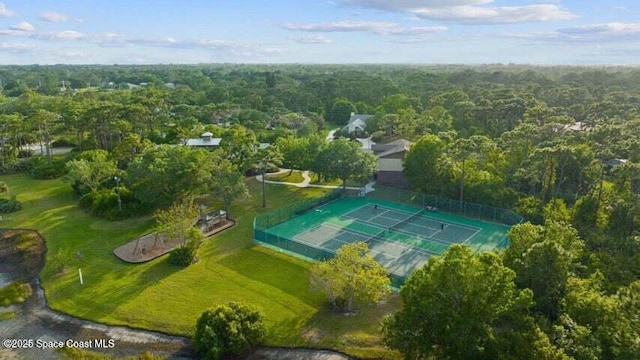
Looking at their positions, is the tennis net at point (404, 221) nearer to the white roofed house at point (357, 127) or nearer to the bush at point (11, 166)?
the white roofed house at point (357, 127)

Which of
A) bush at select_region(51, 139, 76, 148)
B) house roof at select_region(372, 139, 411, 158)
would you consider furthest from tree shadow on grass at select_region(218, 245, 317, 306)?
bush at select_region(51, 139, 76, 148)

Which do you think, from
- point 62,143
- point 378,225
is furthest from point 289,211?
point 62,143

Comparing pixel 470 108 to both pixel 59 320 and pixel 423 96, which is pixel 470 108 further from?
pixel 59 320

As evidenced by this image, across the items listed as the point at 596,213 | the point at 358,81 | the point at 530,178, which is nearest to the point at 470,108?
the point at 530,178

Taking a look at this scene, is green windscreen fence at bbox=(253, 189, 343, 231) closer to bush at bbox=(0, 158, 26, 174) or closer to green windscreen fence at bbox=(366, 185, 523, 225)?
green windscreen fence at bbox=(366, 185, 523, 225)

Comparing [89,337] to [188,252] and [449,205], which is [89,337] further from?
[449,205]

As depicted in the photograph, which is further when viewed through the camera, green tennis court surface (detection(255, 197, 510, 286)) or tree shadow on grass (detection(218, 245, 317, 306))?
green tennis court surface (detection(255, 197, 510, 286))
